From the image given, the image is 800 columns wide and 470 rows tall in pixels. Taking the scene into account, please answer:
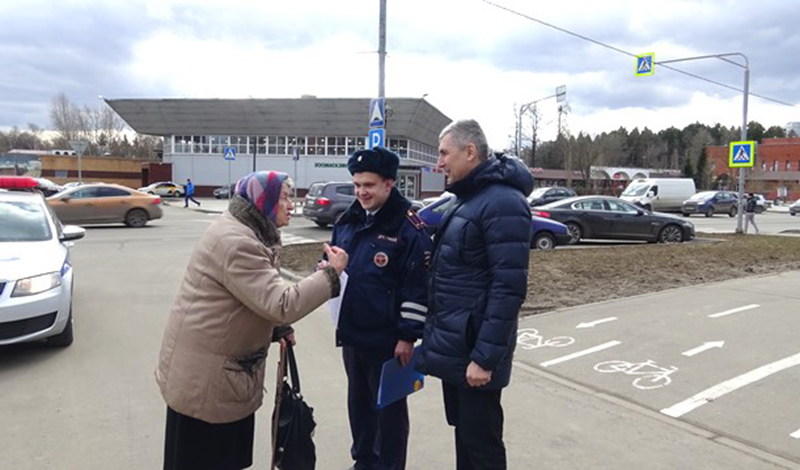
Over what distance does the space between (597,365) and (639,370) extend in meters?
0.36

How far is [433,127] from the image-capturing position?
180 feet

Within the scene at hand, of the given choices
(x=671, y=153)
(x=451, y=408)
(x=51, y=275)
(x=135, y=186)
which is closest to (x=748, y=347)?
(x=451, y=408)

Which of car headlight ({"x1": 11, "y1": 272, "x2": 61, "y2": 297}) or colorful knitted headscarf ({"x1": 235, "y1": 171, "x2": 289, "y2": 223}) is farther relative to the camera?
car headlight ({"x1": 11, "y1": 272, "x2": 61, "y2": 297})

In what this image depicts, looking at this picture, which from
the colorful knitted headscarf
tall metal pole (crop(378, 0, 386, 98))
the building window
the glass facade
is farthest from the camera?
the building window

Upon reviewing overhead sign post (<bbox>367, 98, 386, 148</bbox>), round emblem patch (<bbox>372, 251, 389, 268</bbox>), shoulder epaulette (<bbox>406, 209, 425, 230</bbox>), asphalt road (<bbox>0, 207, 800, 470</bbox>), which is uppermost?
overhead sign post (<bbox>367, 98, 386, 148</bbox>)


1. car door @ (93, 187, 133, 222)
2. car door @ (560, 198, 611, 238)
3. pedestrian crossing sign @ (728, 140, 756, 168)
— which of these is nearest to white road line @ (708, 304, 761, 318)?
car door @ (560, 198, 611, 238)

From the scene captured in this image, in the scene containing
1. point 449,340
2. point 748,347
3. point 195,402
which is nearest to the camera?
point 195,402

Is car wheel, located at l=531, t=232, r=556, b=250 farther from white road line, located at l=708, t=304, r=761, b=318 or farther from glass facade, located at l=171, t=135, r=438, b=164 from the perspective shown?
glass facade, located at l=171, t=135, r=438, b=164

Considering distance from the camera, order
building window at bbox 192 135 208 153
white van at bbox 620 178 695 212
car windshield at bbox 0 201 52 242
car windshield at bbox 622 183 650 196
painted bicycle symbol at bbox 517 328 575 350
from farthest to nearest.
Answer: building window at bbox 192 135 208 153 < car windshield at bbox 622 183 650 196 < white van at bbox 620 178 695 212 < car windshield at bbox 0 201 52 242 < painted bicycle symbol at bbox 517 328 575 350

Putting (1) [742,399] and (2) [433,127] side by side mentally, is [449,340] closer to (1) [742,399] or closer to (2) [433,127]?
(1) [742,399]

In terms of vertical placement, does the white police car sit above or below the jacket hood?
below

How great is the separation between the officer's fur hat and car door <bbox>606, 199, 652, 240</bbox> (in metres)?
14.2

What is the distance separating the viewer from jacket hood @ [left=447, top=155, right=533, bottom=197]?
104 inches

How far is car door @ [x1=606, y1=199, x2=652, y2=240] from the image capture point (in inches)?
628
